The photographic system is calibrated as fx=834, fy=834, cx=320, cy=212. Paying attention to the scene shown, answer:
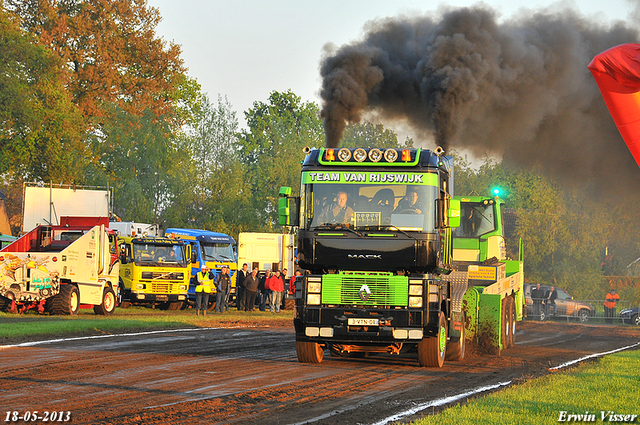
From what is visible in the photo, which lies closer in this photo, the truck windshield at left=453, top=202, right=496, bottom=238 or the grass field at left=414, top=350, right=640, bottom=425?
the grass field at left=414, top=350, right=640, bottom=425

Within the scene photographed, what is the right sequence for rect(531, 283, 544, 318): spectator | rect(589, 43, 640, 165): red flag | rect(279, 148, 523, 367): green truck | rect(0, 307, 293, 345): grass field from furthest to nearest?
rect(531, 283, 544, 318): spectator, rect(0, 307, 293, 345): grass field, rect(279, 148, 523, 367): green truck, rect(589, 43, 640, 165): red flag

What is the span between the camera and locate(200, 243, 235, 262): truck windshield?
119ft

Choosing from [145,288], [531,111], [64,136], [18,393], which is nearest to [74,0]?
[64,136]

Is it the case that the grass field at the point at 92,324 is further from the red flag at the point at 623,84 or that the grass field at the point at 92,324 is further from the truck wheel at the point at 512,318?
the red flag at the point at 623,84

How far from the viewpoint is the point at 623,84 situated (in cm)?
1091

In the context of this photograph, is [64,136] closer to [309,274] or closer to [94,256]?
[94,256]

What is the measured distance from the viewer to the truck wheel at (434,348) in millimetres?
14328

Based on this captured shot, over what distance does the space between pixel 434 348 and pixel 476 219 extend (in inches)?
281

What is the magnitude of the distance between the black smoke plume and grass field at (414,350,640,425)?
978 centimetres

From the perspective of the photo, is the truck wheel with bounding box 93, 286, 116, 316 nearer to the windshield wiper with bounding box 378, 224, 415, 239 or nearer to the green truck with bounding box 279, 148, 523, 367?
the green truck with bounding box 279, 148, 523, 367

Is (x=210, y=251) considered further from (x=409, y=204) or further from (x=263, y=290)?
(x=409, y=204)

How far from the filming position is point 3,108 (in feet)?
151

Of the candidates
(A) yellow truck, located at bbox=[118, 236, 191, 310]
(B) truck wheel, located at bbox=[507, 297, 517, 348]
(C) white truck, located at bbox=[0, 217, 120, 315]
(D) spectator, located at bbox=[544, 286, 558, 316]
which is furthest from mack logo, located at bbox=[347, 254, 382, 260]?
(D) spectator, located at bbox=[544, 286, 558, 316]

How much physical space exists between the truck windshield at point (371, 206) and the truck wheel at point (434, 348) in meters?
1.82
